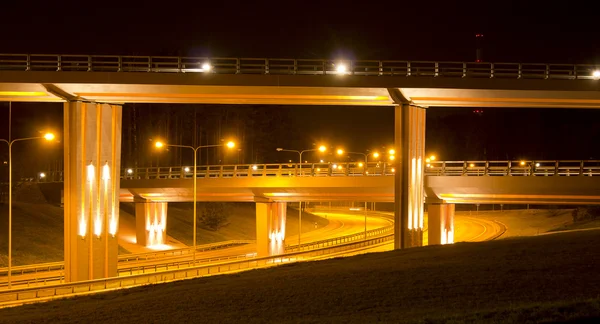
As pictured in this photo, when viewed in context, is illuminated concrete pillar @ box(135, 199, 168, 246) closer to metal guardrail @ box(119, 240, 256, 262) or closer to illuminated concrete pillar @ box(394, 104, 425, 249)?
metal guardrail @ box(119, 240, 256, 262)

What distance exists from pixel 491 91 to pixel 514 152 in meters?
91.8

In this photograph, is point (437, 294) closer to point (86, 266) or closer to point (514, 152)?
point (86, 266)

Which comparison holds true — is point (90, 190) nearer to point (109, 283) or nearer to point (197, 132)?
point (109, 283)

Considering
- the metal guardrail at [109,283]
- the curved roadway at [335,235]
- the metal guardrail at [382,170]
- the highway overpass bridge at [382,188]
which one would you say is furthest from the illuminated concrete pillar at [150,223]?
the metal guardrail at [109,283]

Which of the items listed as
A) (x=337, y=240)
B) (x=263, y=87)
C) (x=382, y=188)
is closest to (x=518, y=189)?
(x=382, y=188)

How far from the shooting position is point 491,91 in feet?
153

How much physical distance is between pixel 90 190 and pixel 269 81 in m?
12.4

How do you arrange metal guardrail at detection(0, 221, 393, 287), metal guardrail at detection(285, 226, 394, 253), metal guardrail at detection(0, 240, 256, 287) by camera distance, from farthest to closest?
1. metal guardrail at detection(285, 226, 394, 253)
2. metal guardrail at detection(0, 240, 256, 287)
3. metal guardrail at detection(0, 221, 393, 287)

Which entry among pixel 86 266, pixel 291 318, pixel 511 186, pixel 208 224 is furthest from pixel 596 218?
pixel 291 318

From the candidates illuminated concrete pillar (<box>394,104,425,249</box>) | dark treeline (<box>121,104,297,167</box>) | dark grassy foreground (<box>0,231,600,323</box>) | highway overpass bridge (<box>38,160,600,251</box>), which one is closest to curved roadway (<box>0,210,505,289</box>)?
highway overpass bridge (<box>38,160,600,251</box>)

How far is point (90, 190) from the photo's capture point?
151 feet

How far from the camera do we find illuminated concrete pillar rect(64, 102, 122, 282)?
4516 centimetres

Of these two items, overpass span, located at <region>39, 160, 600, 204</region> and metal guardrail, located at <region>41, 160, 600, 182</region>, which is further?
metal guardrail, located at <region>41, 160, 600, 182</region>

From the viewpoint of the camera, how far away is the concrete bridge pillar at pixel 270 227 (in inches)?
2704
